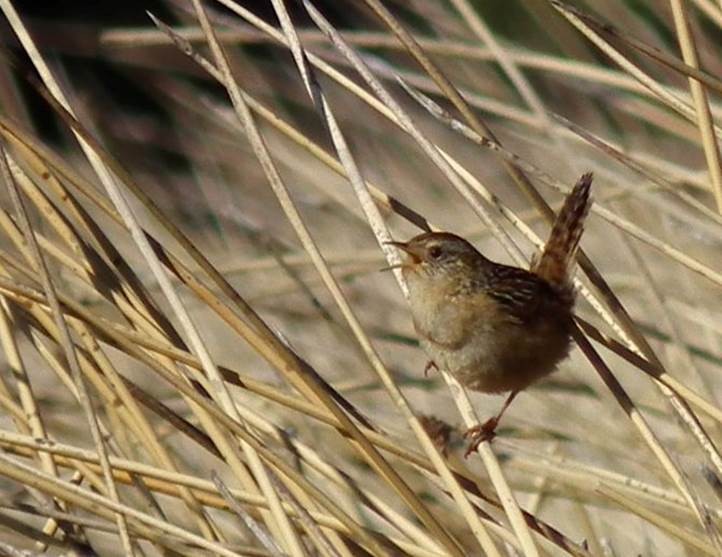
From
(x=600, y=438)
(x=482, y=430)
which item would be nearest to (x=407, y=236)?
(x=600, y=438)

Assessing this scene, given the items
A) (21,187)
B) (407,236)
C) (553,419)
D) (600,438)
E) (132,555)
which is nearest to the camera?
(132,555)

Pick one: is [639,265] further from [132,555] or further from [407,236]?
[407,236]

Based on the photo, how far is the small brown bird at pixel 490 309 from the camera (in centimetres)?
284

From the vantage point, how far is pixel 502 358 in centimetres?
292

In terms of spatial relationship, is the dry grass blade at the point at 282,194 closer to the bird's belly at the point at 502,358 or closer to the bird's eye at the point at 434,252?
the bird's belly at the point at 502,358

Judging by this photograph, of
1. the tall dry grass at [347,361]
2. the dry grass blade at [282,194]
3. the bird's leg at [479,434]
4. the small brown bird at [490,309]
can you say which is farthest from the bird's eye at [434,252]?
the dry grass blade at [282,194]

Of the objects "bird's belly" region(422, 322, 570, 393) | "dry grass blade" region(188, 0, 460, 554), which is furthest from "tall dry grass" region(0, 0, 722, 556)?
"bird's belly" region(422, 322, 570, 393)

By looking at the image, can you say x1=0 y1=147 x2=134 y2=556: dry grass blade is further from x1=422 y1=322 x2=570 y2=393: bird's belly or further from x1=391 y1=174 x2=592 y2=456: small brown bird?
x1=422 y1=322 x2=570 y2=393: bird's belly

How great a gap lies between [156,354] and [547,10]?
193 centimetres

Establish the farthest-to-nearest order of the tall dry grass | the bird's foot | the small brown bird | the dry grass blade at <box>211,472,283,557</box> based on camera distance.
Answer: the small brown bird < the bird's foot < the tall dry grass < the dry grass blade at <box>211,472,283,557</box>

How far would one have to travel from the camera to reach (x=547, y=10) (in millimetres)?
3982

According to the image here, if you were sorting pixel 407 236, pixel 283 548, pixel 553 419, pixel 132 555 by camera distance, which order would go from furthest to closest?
pixel 407 236
pixel 553 419
pixel 283 548
pixel 132 555

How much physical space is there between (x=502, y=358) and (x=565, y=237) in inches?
12.9

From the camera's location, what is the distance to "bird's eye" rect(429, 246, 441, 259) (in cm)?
299
